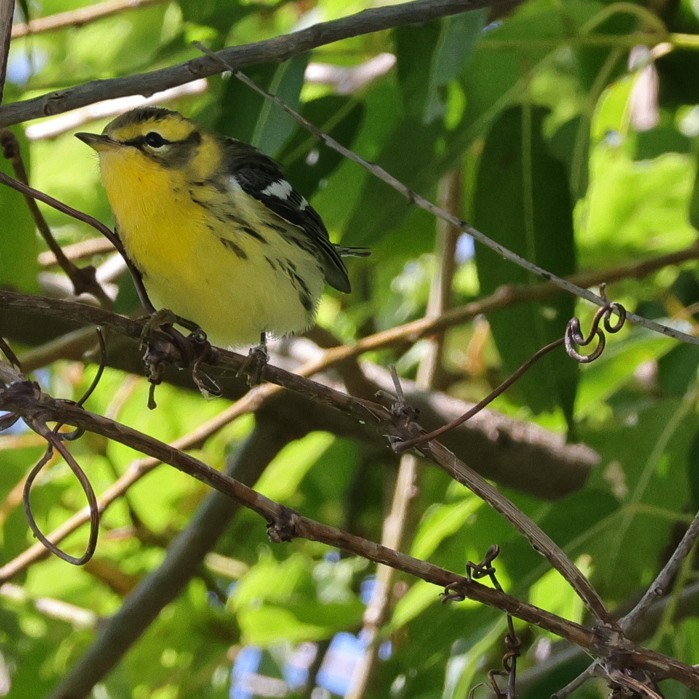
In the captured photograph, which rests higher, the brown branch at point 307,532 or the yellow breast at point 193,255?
the yellow breast at point 193,255

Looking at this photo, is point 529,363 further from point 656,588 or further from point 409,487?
point 409,487

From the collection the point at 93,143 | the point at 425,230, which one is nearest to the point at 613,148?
the point at 425,230

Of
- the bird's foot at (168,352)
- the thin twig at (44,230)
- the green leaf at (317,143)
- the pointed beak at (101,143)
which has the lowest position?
the bird's foot at (168,352)

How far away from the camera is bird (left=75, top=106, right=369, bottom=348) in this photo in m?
2.88

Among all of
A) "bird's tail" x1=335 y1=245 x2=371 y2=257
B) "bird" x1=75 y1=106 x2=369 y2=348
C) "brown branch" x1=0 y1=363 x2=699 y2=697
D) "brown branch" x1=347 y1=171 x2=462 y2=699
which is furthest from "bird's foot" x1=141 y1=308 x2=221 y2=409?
"brown branch" x1=347 y1=171 x2=462 y2=699

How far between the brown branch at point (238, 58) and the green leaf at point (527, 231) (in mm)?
1445

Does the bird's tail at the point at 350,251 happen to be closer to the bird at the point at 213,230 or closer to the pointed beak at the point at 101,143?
the bird at the point at 213,230

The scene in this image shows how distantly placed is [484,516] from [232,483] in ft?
6.17

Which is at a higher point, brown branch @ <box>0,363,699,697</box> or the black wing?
the black wing

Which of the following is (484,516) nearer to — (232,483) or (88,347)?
(88,347)

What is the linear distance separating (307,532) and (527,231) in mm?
2131

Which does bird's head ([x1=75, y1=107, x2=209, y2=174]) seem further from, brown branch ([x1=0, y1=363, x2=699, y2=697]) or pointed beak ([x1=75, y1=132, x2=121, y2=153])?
brown branch ([x1=0, y1=363, x2=699, y2=697])

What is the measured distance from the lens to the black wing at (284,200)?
3.18 m

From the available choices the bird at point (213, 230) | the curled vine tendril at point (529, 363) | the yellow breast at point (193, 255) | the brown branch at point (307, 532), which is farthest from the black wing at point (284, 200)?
the brown branch at point (307, 532)
